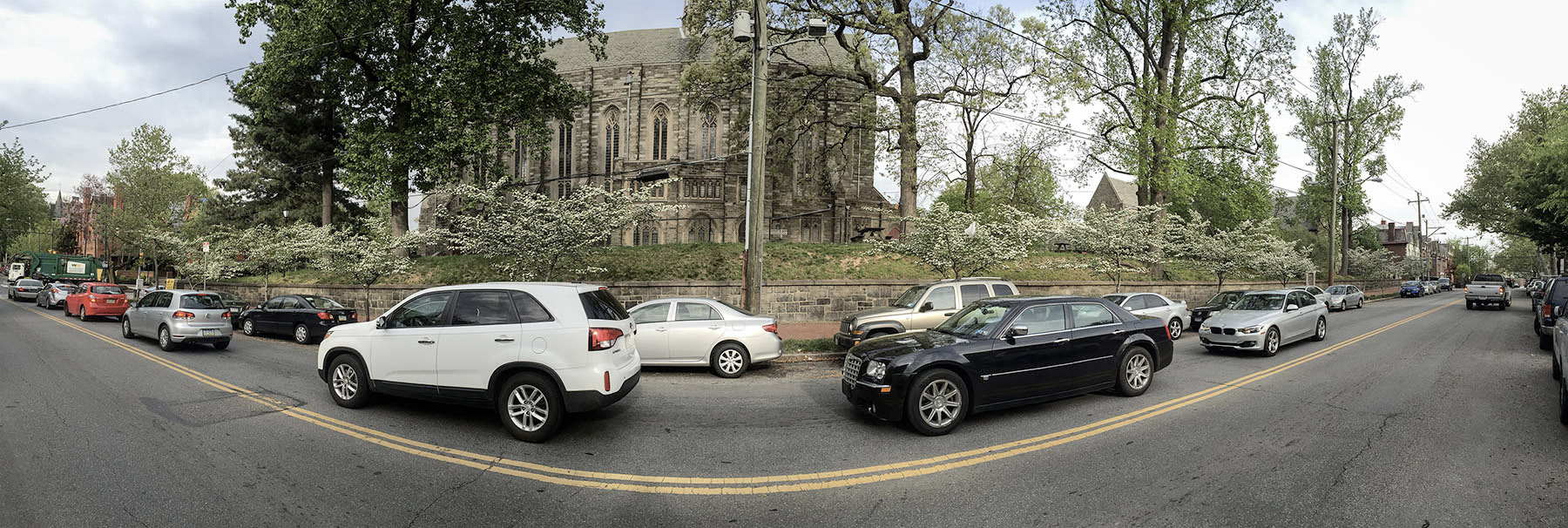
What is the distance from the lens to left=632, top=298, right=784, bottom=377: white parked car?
32.7ft

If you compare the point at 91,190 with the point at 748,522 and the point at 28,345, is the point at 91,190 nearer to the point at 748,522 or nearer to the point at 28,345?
the point at 28,345

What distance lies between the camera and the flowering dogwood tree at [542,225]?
15.2 m

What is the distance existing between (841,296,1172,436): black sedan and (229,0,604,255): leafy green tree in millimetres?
19947

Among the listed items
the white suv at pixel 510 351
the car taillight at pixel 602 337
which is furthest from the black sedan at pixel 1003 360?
the white suv at pixel 510 351

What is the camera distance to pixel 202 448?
5430 millimetres

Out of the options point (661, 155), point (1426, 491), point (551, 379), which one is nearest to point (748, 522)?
point (551, 379)

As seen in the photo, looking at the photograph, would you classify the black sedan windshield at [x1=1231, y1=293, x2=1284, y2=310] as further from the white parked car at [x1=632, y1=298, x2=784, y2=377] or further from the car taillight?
the car taillight

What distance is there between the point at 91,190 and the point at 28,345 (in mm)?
59484

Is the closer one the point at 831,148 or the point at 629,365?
the point at 629,365

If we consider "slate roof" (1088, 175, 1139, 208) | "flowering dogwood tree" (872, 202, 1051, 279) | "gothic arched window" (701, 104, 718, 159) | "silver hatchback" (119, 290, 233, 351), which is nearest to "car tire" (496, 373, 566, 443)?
"silver hatchback" (119, 290, 233, 351)

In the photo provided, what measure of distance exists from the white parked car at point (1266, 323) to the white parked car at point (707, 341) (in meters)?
9.02

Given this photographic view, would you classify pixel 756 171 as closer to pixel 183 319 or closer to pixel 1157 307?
pixel 1157 307

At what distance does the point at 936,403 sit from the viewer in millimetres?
6105

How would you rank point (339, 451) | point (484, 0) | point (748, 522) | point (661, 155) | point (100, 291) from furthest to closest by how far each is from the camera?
point (661, 155), point (484, 0), point (100, 291), point (339, 451), point (748, 522)
